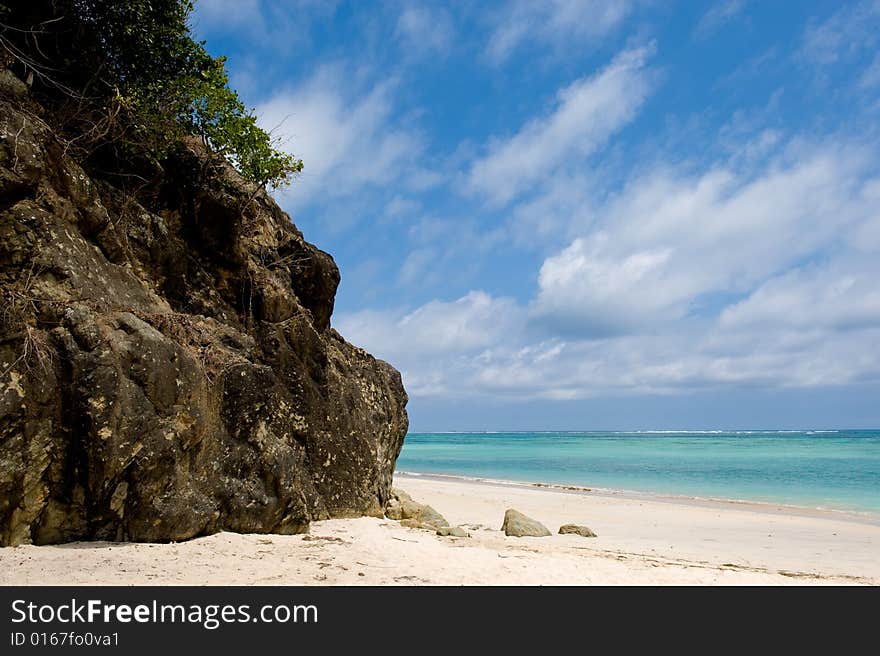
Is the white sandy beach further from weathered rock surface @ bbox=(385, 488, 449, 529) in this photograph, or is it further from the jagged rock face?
weathered rock surface @ bbox=(385, 488, 449, 529)

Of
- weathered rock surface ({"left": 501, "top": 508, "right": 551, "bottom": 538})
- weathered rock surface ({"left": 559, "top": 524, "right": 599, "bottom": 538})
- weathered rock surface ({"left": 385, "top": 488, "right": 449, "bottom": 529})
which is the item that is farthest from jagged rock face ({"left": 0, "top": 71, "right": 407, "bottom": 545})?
weathered rock surface ({"left": 559, "top": 524, "right": 599, "bottom": 538})

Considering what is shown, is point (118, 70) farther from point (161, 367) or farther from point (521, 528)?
point (521, 528)

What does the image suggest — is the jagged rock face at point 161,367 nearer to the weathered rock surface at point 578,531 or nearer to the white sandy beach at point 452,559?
the white sandy beach at point 452,559

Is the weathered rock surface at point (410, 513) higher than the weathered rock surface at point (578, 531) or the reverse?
higher

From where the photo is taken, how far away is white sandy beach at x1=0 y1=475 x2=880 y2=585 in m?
6.16

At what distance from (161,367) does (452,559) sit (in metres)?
4.43

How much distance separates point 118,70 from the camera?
31.9 feet

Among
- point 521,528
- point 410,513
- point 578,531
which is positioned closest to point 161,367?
point 410,513

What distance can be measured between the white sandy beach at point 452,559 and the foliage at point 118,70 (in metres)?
6.11

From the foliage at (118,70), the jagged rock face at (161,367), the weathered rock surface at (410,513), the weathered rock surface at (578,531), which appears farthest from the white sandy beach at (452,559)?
the foliage at (118,70)

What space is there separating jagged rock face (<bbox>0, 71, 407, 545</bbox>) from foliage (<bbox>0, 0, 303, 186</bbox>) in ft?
2.38

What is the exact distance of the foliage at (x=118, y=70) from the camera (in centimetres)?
916

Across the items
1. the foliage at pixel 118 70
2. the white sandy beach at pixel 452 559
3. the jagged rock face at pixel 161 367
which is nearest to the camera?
the white sandy beach at pixel 452 559
